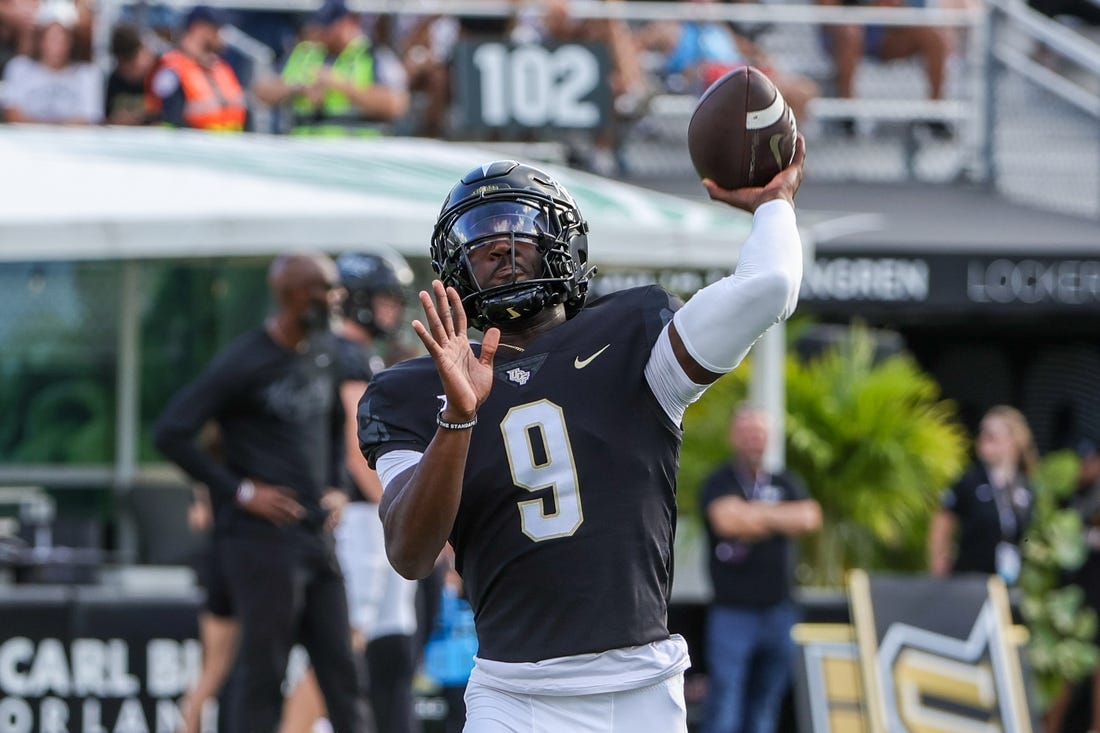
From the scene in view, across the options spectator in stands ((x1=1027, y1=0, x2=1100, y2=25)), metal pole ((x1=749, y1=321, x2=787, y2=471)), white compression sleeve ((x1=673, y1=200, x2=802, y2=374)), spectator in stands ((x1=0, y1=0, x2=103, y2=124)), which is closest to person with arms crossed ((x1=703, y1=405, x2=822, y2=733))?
metal pole ((x1=749, y1=321, x2=787, y2=471))

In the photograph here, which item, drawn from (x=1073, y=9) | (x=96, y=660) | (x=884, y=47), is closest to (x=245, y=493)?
(x=96, y=660)

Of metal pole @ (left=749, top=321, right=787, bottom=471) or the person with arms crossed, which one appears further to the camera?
metal pole @ (left=749, top=321, right=787, bottom=471)

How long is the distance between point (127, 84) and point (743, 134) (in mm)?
8904

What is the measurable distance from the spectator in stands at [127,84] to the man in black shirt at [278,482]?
5.39 meters

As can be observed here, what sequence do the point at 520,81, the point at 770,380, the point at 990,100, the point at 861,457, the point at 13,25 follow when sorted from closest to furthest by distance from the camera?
the point at 770,380 < the point at 861,457 < the point at 13,25 < the point at 520,81 < the point at 990,100

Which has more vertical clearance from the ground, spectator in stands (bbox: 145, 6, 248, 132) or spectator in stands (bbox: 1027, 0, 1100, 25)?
spectator in stands (bbox: 1027, 0, 1100, 25)

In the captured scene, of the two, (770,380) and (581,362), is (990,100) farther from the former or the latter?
(581,362)

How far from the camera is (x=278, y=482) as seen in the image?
264 inches

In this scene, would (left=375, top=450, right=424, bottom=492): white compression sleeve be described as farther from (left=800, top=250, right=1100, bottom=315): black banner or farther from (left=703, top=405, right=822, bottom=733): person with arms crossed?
(left=800, top=250, right=1100, bottom=315): black banner

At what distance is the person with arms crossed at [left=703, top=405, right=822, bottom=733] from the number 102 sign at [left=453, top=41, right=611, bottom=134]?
4092mm

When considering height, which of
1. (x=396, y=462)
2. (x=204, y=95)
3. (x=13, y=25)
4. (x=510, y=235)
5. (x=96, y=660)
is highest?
(x=13, y=25)

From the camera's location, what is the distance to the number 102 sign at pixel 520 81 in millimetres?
12406

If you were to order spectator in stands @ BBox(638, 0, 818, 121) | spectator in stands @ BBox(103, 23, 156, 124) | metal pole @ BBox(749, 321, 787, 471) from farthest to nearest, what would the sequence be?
spectator in stands @ BBox(638, 0, 818, 121), spectator in stands @ BBox(103, 23, 156, 124), metal pole @ BBox(749, 321, 787, 471)

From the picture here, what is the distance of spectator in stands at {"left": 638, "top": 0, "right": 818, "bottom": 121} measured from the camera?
13242 millimetres
